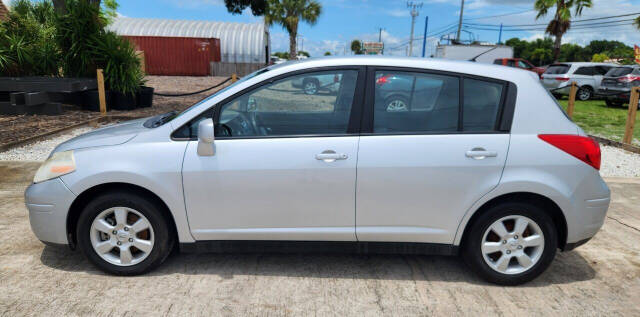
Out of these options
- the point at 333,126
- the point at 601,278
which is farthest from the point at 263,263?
the point at 601,278

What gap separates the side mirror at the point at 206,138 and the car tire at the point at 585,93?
19538 millimetres

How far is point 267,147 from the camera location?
315cm

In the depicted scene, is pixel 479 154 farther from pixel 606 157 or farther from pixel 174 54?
pixel 174 54

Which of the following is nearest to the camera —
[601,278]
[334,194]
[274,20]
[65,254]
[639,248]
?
[334,194]

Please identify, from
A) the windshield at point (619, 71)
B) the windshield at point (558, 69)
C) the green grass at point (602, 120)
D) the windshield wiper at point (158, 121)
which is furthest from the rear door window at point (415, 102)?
the windshield at point (558, 69)

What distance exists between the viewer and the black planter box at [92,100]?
11766mm

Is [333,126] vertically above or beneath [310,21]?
beneath

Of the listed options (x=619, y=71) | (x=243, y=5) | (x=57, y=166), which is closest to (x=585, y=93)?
(x=619, y=71)

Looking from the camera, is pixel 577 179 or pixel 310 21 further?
pixel 310 21

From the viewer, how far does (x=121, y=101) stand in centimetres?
1221

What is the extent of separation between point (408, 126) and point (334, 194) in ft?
2.38

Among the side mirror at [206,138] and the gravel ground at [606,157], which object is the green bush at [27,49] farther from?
the side mirror at [206,138]

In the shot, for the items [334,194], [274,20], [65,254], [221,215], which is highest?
[274,20]

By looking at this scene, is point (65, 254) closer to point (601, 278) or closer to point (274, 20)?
point (601, 278)
